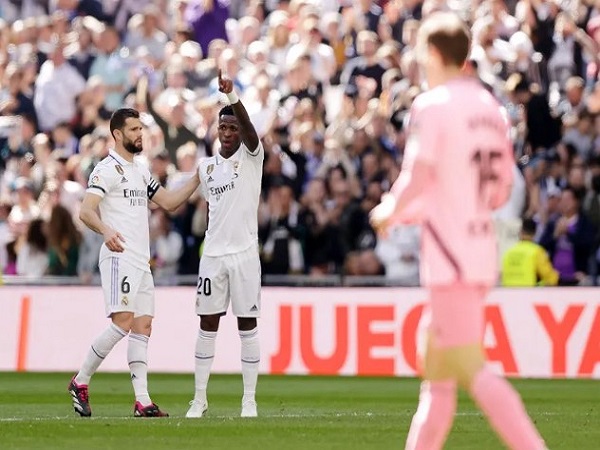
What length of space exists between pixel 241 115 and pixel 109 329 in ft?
7.03

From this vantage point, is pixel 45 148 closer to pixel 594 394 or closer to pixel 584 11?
pixel 584 11

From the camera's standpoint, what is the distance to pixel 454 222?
28.8 feet

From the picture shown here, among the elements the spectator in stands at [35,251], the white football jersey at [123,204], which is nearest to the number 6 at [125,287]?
Result: the white football jersey at [123,204]

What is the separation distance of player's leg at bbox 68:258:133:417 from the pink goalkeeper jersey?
235 inches

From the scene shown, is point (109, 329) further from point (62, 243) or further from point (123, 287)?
point (62, 243)

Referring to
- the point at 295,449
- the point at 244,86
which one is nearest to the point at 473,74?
the point at 244,86

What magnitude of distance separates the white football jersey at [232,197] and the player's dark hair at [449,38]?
5.72 m

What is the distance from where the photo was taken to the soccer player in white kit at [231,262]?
1460 cm

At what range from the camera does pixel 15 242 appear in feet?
77.9

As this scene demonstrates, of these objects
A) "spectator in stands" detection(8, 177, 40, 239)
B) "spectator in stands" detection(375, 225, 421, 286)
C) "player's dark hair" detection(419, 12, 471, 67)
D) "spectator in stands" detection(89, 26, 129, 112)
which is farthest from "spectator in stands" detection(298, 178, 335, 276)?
"player's dark hair" detection(419, 12, 471, 67)

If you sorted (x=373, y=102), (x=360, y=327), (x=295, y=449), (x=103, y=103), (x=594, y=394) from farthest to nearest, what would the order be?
(x=103, y=103) < (x=373, y=102) < (x=360, y=327) < (x=594, y=394) < (x=295, y=449)

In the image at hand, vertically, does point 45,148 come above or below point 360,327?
above

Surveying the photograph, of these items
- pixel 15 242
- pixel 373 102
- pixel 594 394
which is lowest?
pixel 594 394

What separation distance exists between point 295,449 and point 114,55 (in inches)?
626
